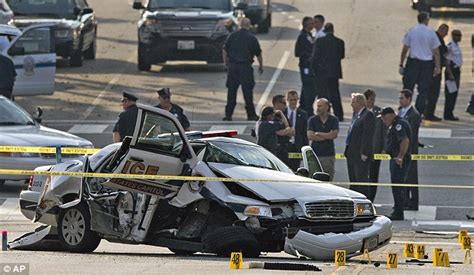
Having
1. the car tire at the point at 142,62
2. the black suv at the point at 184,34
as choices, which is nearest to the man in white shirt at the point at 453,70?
the black suv at the point at 184,34

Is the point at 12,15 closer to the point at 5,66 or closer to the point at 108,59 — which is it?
the point at 108,59

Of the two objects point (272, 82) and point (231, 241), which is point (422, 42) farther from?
point (231, 241)

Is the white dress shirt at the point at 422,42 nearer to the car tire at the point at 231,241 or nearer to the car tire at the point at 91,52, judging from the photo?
the car tire at the point at 91,52

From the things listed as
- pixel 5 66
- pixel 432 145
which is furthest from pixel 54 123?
pixel 432 145

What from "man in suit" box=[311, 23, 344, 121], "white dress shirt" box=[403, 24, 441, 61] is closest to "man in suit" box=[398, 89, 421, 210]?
"man in suit" box=[311, 23, 344, 121]

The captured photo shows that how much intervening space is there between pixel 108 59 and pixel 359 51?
5.81 m

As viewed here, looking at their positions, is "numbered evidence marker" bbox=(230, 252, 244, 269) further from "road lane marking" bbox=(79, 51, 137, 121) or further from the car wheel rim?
"road lane marking" bbox=(79, 51, 137, 121)

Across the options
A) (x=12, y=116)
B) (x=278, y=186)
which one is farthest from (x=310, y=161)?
(x=12, y=116)

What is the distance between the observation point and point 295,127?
20.9 m

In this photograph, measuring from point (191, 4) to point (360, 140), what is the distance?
11.8 m

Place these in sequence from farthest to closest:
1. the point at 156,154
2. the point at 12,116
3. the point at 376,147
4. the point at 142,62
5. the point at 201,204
→ the point at 142,62 → the point at 12,116 → the point at 376,147 → the point at 156,154 → the point at 201,204

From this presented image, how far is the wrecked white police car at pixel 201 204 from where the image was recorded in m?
14.7

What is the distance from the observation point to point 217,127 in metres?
26.2

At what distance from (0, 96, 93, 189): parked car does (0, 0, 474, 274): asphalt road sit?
0.55 meters
